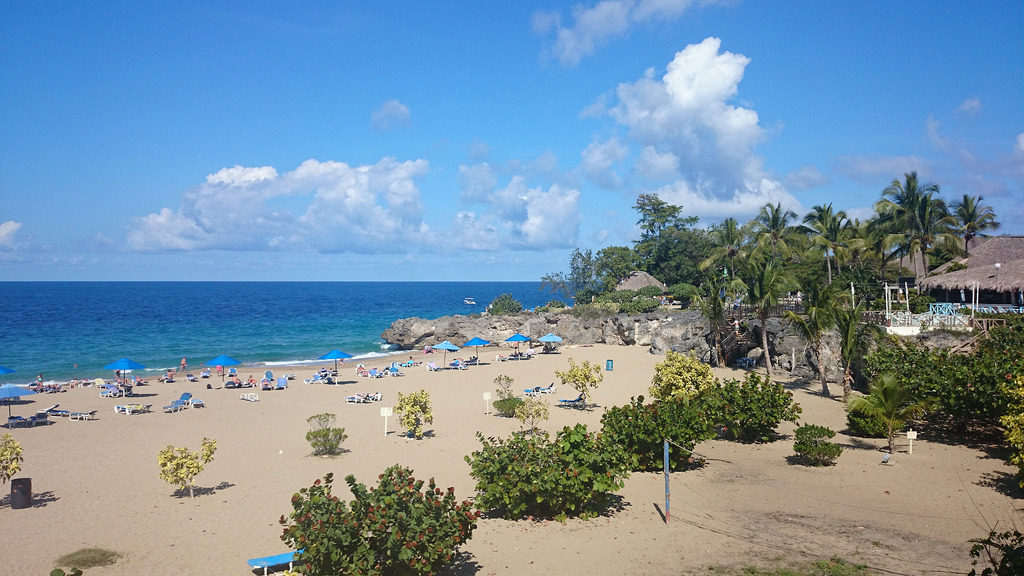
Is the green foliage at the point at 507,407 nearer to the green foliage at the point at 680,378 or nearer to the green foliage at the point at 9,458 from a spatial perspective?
the green foliage at the point at 680,378

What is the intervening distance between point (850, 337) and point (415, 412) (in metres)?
14.6

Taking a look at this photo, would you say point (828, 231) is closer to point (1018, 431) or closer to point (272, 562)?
point (1018, 431)

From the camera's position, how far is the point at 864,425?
15766 millimetres

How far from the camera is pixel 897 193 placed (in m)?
37.2

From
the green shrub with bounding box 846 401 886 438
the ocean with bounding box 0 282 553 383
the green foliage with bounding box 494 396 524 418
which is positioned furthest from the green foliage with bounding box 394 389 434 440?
the ocean with bounding box 0 282 553 383

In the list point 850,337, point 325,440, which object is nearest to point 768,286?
point 850,337

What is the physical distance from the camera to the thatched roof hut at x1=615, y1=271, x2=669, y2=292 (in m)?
55.7

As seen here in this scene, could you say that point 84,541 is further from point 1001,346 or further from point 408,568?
point 1001,346

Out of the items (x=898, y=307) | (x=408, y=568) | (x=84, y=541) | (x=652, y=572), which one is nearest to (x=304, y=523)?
(x=408, y=568)

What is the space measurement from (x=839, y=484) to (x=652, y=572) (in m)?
6.22

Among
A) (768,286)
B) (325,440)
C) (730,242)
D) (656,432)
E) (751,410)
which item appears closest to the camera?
(656,432)

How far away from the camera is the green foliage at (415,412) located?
17.6 metres

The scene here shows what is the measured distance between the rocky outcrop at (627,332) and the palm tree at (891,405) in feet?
31.8

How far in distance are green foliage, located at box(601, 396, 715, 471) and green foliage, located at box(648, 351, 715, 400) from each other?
343 centimetres
